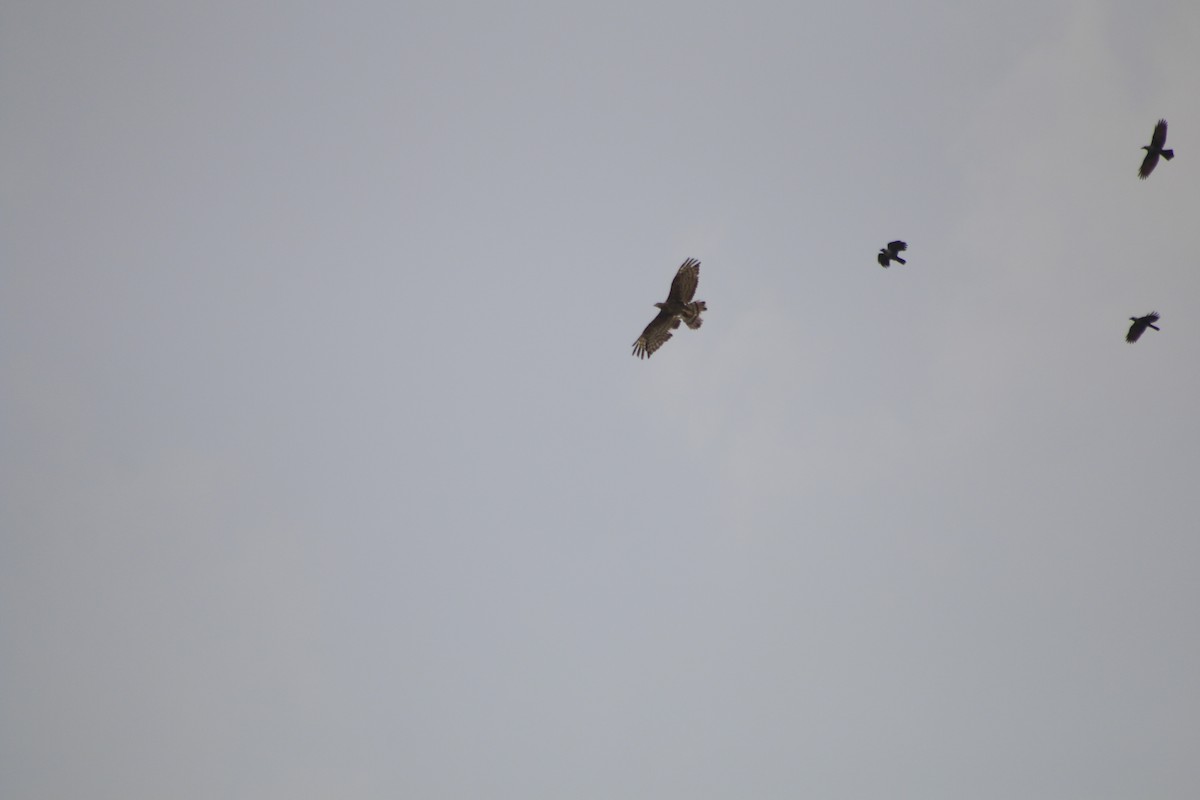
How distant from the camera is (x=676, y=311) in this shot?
3338cm

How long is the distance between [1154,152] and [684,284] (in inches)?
656

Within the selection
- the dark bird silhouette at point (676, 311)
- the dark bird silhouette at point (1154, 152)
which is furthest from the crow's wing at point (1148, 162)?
the dark bird silhouette at point (676, 311)

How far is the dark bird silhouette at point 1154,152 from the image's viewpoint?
27.8 meters

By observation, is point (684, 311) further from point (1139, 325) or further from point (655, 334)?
point (1139, 325)

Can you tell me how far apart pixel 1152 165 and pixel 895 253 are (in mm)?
8610

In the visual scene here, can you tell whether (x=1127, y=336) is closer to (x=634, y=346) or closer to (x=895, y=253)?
(x=895, y=253)

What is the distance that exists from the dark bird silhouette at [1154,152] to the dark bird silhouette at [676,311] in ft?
51.1

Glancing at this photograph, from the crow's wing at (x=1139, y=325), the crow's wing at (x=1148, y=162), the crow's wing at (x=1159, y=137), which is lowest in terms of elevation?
the crow's wing at (x=1139, y=325)

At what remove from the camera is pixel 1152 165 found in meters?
28.0

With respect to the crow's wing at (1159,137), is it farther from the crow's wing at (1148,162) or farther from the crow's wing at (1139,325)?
the crow's wing at (1139,325)

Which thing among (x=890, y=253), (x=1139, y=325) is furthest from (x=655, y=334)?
(x=1139, y=325)

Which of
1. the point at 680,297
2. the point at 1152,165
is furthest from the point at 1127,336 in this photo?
the point at 680,297

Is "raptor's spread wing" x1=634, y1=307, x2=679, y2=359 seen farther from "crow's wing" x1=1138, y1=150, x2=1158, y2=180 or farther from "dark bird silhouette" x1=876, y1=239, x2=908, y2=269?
"crow's wing" x1=1138, y1=150, x2=1158, y2=180

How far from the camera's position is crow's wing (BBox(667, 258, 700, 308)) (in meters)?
32.5
